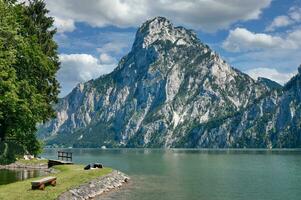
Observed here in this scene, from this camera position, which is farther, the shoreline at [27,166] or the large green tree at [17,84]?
the shoreline at [27,166]

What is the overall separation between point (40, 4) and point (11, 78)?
3938cm

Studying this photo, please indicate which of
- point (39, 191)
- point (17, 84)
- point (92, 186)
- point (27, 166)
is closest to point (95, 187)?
point (92, 186)

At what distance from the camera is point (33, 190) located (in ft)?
144

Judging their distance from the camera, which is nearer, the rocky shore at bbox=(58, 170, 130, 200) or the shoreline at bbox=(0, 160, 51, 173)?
the rocky shore at bbox=(58, 170, 130, 200)

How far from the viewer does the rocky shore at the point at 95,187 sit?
1828 inches

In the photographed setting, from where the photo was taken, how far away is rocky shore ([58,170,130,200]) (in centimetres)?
4643

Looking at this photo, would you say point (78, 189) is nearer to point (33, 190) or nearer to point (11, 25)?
point (33, 190)

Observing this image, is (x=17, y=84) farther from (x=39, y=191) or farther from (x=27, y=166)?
(x=27, y=166)

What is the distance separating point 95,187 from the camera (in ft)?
183

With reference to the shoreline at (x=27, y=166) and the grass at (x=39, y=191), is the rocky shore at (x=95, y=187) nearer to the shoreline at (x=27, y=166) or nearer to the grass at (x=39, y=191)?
the grass at (x=39, y=191)

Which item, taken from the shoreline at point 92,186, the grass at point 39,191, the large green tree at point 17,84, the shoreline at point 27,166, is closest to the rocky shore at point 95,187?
the shoreline at point 92,186

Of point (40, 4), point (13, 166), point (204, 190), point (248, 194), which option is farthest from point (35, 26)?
point (248, 194)

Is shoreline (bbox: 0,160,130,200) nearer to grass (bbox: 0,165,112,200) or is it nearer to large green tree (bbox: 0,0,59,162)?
grass (bbox: 0,165,112,200)

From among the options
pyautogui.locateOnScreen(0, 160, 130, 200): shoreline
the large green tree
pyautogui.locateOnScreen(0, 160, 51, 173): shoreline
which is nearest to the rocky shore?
pyautogui.locateOnScreen(0, 160, 130, 200): shoreline
